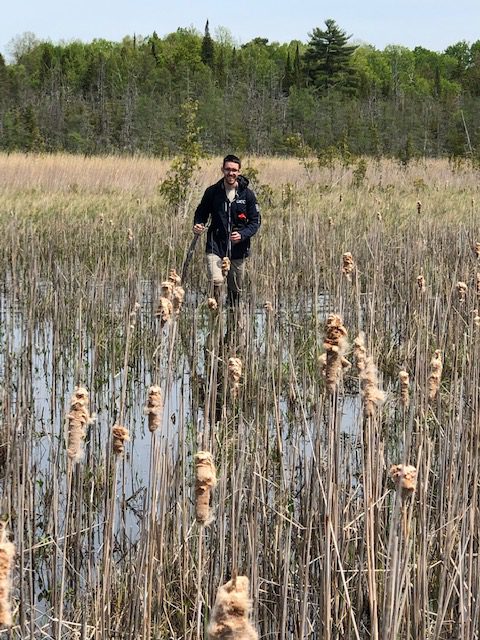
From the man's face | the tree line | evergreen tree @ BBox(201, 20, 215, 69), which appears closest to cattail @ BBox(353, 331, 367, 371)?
the man's face

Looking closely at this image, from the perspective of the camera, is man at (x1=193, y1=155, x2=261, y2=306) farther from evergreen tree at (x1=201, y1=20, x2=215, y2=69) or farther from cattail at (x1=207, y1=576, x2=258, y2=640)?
evergreen tree at (x1=201, y1=20, x2=215, y2=69)

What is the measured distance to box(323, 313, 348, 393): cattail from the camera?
1550 mm

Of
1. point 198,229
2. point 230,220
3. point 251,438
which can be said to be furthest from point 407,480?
point 230,220

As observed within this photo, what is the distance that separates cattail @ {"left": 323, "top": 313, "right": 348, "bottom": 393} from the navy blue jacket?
447 cm

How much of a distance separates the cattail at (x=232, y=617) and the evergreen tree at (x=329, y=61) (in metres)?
44.9

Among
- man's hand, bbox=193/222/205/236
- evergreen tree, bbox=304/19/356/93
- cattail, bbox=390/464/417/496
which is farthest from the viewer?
evergreen tree, bbox=304/19/356/93

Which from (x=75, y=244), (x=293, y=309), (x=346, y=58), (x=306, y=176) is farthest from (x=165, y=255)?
(x=346, y=58)

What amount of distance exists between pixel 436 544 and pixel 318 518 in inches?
14.2

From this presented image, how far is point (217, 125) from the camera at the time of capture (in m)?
27.3

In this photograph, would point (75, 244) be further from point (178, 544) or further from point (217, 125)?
point (217, 125)

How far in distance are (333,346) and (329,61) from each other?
1873 inches

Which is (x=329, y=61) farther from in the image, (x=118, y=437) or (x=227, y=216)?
(x=118, y=437)

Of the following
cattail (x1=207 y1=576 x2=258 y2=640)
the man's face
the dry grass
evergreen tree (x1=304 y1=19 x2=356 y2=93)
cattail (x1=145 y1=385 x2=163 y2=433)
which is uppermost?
evergreen tree (x1=304 y1=19 x2=356 y2=93)

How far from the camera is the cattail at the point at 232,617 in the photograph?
0.90m
